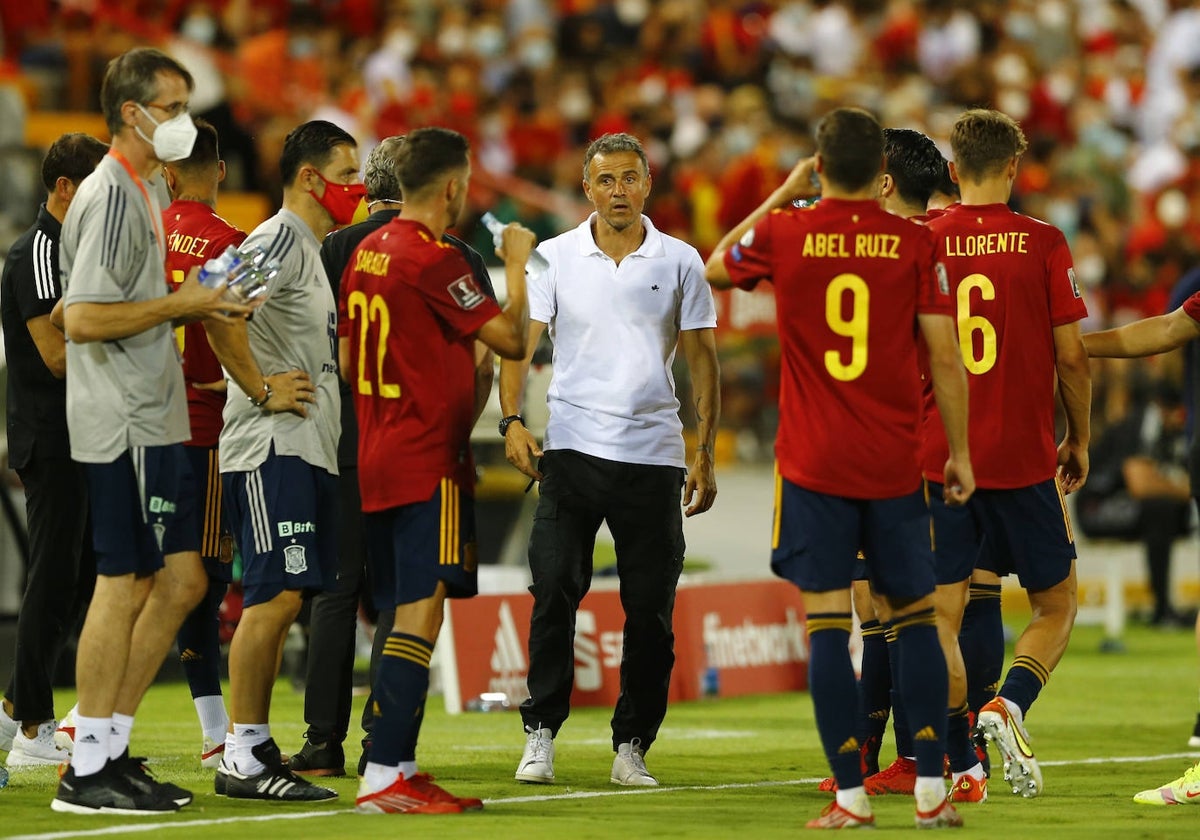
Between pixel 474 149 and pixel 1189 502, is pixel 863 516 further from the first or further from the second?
pixel 474 149

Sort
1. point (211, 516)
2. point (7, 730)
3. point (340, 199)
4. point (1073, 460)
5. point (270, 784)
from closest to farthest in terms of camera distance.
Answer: point (270, 784) < point (340, 199) < point (1073, 460) < point (211, 516) < point (7, 730)

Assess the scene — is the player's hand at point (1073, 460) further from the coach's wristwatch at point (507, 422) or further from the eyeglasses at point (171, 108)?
the eyeglasses at point (171, 108)

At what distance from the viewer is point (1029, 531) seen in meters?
7.27

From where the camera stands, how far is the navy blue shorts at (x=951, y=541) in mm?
7184

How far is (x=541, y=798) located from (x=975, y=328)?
2.33 m

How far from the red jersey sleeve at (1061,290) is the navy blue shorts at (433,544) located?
2.25 meters

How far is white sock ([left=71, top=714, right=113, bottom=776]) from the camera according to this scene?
6.48 m


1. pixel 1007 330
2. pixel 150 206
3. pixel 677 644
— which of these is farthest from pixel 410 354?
pixel 677 644

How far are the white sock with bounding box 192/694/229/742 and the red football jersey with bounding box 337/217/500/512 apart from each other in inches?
66.9

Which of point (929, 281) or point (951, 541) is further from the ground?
point (929, 281)

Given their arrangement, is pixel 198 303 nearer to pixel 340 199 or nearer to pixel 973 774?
pixel 340 199

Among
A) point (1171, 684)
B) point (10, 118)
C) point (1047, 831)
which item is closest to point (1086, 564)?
point (1171, 684)

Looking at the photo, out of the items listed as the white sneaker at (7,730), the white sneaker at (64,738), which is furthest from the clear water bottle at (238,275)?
the white sneaker at (7,730)

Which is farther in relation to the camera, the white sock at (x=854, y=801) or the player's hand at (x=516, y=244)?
the player's hand at (x=516, y=244)
